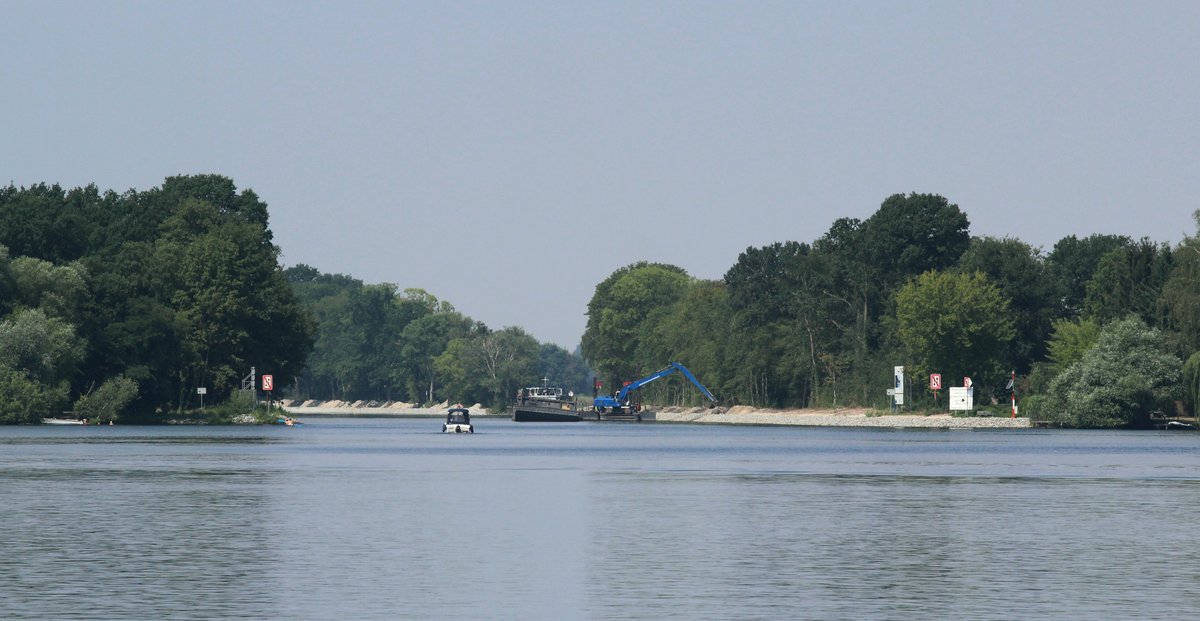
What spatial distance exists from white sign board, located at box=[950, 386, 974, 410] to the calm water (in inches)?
3525

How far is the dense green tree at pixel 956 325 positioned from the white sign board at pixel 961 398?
4.04m

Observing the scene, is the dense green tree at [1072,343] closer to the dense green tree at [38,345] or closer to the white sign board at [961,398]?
the white sign board at [961,398]

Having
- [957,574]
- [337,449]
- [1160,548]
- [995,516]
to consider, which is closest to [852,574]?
[957,574]

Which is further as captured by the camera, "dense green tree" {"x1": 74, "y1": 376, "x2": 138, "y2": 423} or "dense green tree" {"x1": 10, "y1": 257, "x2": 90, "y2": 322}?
"dense green tree" {"x1": 74, "y1": 376, "x2": 138, "y2": 423}

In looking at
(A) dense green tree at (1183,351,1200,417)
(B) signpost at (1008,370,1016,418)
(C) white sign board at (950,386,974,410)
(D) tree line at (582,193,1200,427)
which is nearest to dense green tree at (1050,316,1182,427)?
(D) tree line at (582,193,1200,427)

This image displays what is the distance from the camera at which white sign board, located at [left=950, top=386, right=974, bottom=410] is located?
167 metres

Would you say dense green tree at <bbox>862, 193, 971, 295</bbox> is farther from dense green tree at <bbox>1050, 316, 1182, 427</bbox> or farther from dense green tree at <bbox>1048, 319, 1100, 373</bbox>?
dense green tree at <bbox>1050, 316, 1182, 427</bbox>

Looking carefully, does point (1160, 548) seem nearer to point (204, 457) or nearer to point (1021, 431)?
point (204, 457)

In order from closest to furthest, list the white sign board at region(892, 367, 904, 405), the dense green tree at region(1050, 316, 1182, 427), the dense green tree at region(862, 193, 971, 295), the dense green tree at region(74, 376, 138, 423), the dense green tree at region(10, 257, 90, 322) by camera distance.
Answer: the dense green tree at region(10, 257, 90, 322), the dense green tree at region(74, 376, 138, 423), the dense green tree at region(1050, 316, 1182, 427), the white sign board at region(892, 367, 904, 405), the dense green tree at region(862, 193, 971, 295)

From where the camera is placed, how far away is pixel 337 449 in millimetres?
99938

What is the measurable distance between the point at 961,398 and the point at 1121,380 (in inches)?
1108

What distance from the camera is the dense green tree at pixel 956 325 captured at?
6614 inches

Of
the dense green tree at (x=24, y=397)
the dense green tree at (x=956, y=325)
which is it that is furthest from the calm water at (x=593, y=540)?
the dense green tree at (x=956, y=325)

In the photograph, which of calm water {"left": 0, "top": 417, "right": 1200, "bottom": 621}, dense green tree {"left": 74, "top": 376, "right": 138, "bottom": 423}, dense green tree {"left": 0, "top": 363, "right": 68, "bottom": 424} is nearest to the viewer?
calm water {"left": 0, "top": 417, "right": 1200, "bottom": 621}
